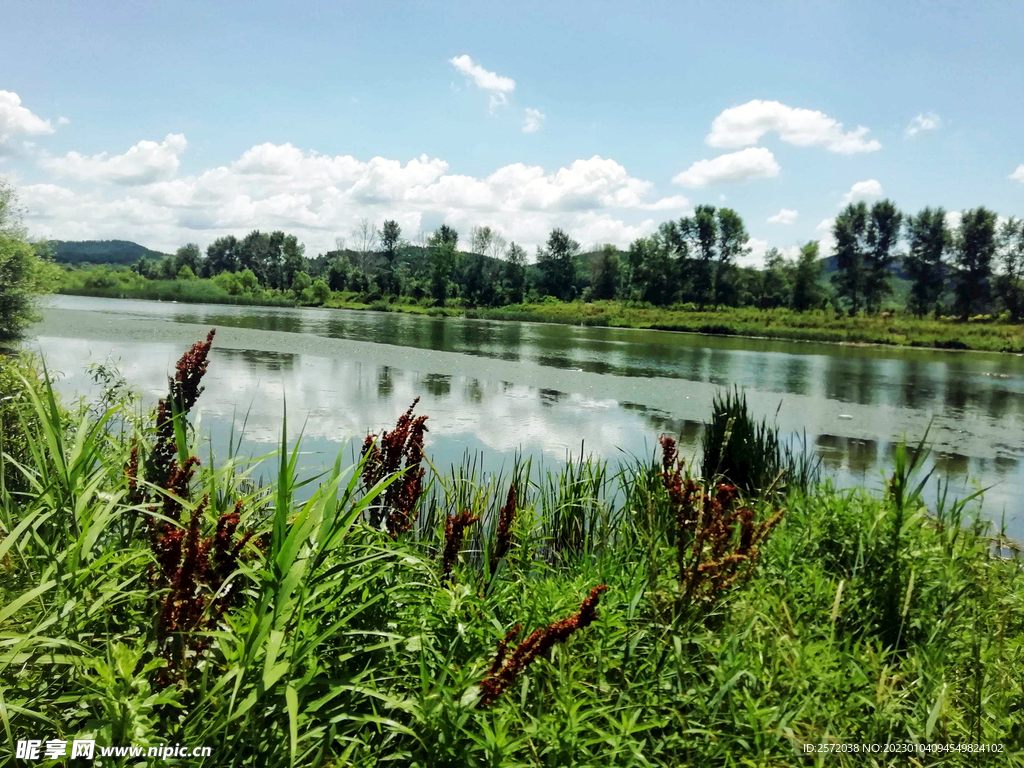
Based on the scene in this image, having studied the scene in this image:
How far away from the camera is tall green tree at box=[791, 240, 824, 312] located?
5397 cm

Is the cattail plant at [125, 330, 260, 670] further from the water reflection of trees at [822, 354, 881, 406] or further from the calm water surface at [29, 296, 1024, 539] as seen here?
the water reflection of trees at [822, 354, 881, 406]

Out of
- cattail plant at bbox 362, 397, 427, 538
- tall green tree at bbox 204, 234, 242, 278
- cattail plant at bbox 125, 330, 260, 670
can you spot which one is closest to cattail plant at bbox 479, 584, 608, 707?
cattail plant at bbox 125, 330, 260, 670

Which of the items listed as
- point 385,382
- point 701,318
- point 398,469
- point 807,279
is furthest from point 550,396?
point 807,279

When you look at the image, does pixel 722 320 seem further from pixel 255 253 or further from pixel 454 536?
pixel 255 253

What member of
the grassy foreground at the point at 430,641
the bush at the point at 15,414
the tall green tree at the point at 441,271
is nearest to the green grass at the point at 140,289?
the tall green tree at the point at 441,271

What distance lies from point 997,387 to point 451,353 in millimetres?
17340

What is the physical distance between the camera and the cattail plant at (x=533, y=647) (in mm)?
1663

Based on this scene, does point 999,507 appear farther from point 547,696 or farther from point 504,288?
point 504,288

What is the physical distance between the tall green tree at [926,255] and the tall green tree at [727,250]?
13.9 m

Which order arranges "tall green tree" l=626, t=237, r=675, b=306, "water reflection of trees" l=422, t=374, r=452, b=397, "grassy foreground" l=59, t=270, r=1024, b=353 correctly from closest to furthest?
"water reflection of trees" l=422, t=374, r=452, b=397 < "grassy foreground" l=59, t=270, r=1024, b=353 < "tall green tree" l=626, t=237, r=675, b=306

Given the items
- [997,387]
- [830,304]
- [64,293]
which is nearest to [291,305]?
[64,293]

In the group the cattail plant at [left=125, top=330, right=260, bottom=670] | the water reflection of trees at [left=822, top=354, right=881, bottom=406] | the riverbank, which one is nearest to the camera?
the cattail plant at [left=125, top=330, right=260, bottom=670]

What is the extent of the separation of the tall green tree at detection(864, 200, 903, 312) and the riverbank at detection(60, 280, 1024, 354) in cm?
643

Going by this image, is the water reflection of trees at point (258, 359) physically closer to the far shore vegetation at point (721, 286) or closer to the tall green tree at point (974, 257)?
the far shore vegetation at point (721, 286)
